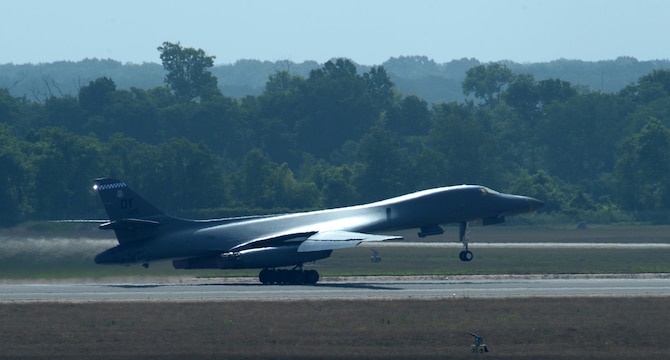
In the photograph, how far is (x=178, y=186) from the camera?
120m

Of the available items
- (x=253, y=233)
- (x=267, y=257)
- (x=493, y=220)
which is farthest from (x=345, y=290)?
(x=493, y=220)

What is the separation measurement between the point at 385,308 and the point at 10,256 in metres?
20.4

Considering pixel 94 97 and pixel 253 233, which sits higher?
pixel 94 97

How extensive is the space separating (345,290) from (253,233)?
21.7 feet

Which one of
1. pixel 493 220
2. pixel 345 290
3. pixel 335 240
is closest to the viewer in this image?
pixel 345 290

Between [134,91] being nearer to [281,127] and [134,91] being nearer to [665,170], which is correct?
[281,127]

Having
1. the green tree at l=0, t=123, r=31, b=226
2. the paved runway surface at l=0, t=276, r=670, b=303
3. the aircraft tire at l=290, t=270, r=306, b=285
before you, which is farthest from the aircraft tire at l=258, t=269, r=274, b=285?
the green tree at l=0, t=123, r=31, b=226

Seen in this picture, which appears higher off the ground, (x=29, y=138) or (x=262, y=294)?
(x=29, y=138)

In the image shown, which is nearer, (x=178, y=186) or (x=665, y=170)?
(x=178, y=186)

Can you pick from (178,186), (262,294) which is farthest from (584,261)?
(178,186)

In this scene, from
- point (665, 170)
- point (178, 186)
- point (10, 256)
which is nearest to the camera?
point (10, 256)

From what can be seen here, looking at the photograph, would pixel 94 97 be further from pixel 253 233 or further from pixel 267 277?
pixel 267 277

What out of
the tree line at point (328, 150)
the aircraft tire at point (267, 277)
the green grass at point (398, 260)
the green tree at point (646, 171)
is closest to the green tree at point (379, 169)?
the tree line at point (328, 150)

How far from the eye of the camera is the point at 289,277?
5503 centimetres
